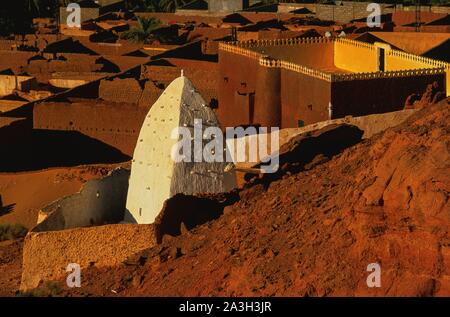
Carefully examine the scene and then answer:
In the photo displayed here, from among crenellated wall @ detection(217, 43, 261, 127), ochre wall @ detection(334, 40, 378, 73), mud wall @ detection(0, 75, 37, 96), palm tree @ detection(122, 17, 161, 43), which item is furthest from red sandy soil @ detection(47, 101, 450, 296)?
palm tree @ detection(122, 17, 161, 43)

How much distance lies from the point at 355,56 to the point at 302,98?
3.82m

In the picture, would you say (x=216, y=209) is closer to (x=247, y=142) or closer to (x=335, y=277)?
(x=335, y=277)

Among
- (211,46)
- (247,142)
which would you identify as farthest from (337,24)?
(247,142)

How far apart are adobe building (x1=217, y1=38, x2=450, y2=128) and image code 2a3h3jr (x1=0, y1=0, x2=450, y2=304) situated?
0.04 meters

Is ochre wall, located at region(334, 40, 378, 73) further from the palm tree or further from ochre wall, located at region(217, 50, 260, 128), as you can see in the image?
the palm tree

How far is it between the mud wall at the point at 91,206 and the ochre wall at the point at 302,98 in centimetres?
703

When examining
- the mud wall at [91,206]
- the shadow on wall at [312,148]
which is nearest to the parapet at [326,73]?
the shadow on wall at [312,148]

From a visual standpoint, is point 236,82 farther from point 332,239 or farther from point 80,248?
point 332,239

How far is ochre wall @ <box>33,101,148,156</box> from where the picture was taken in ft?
91.0

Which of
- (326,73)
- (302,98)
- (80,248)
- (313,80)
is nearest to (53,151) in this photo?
(302,98)

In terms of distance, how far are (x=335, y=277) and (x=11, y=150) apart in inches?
614

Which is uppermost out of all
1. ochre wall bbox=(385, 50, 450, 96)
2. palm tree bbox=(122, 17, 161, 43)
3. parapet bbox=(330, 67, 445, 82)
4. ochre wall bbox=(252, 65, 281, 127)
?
parapet bbox=(330, 67, 445, 82)

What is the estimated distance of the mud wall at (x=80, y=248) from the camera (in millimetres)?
15641

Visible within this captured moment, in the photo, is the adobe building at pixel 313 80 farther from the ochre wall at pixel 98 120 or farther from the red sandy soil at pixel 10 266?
A: the red sandy soil at pixel 10 266
